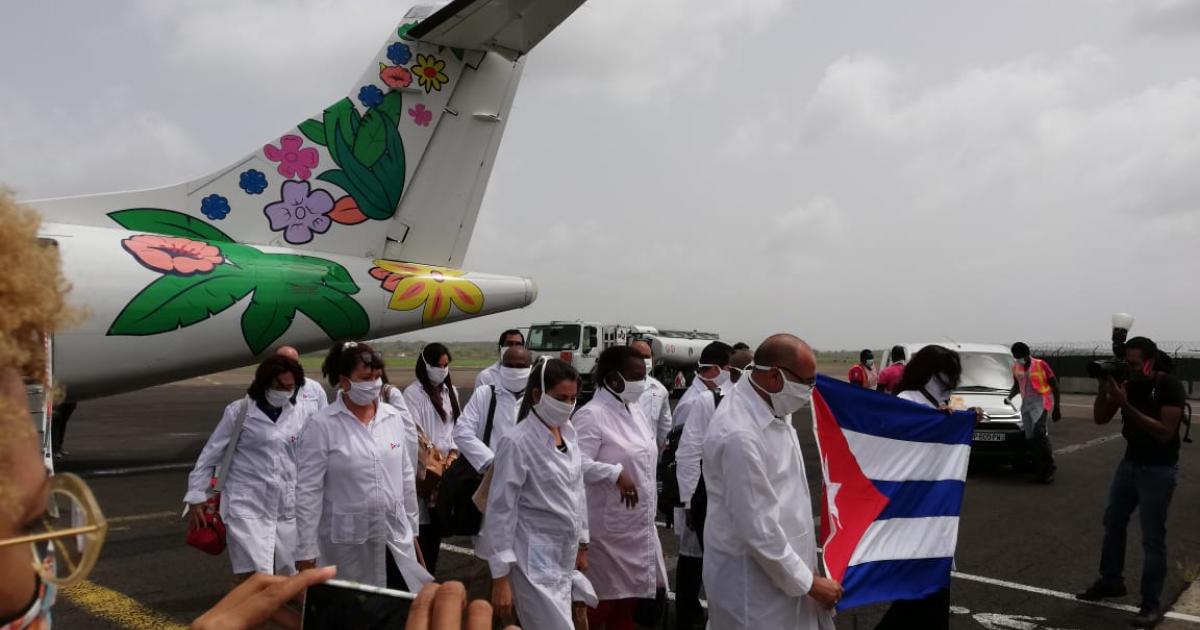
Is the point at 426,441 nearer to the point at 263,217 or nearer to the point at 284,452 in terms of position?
the point at 284,452

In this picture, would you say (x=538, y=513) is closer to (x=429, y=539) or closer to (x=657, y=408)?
(x=429, y=539)

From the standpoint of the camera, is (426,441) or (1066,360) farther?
(1066,360)

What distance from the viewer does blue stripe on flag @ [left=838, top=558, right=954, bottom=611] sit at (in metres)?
3.72

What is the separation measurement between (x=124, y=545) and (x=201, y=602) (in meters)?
1.93

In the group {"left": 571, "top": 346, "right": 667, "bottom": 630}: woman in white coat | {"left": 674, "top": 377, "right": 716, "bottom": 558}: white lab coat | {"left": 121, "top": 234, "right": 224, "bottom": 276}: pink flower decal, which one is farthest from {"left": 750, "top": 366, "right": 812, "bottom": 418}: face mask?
{"left": 121, "top": 234, "right": 224, "bottom": 276}: pink flower decal

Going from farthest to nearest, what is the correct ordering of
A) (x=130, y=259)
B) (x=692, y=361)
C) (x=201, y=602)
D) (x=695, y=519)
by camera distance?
(x=692, y=361) < (x=130, y=259) < (x=201, y=602) < (x=695, y=519)

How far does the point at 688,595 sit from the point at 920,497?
1.71 meters

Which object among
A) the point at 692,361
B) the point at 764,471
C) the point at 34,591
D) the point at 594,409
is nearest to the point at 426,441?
Answer: the point at 594,409

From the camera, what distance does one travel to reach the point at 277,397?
17.0 ft

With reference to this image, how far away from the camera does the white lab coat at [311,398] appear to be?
543 cm

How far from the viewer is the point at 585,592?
13.1 ft

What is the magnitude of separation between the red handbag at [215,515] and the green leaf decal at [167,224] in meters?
4.36

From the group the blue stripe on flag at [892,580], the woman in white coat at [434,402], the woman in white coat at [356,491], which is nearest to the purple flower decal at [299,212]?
the woman in white coat at [434,402]

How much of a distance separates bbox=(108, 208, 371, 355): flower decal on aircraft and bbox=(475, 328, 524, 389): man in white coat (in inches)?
86.2
